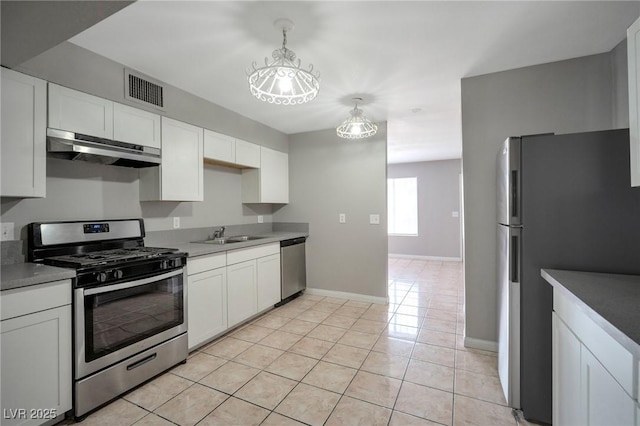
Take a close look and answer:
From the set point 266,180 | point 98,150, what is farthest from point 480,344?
point 98,150

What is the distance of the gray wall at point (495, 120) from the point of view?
7.61 ft

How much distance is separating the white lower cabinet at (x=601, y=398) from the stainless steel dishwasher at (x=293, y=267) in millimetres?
3047

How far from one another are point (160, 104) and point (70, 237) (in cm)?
130

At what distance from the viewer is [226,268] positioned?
288 cm

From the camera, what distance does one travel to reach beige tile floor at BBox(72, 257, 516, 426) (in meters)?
1.79

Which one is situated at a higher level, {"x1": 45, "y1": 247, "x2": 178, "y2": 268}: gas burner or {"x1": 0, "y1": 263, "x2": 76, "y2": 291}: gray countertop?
{"x1": 45, "y1": 247, "x2": 178, "y2": 268}: gas burner

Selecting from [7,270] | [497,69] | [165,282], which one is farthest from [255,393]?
[497,69]

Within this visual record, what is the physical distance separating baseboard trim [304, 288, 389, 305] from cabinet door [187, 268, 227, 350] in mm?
1665

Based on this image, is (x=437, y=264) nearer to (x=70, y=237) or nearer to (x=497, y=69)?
(x=497, y=69)

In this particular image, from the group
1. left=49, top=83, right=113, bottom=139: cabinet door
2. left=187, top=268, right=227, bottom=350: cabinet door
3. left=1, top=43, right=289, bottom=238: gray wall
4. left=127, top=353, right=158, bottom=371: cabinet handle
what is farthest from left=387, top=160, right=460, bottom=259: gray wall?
left=49, top=83, right=113, bottom=139: cabinet door

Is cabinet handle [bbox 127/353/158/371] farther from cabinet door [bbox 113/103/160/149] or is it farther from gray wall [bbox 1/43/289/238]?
cabinet door [bbox 113/103/160/149]

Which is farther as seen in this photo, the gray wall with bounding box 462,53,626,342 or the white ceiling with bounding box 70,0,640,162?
the gray wall with bounding box 462,53,626,342

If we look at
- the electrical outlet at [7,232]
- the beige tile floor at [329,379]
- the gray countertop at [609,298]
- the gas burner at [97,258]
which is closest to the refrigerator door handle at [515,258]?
the gray countertop at [609,298]

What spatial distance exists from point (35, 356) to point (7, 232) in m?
0.86
